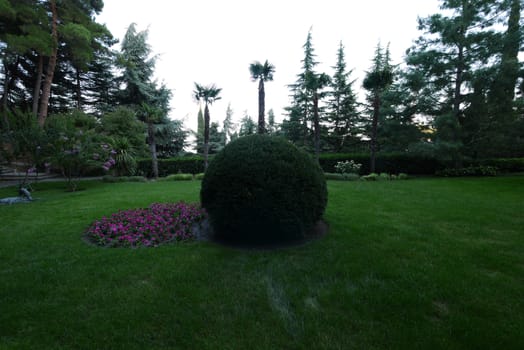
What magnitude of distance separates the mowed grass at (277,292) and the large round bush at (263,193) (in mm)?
333

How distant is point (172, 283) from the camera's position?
2221 mm

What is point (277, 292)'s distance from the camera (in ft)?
6.83

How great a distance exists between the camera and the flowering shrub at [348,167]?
12192mm

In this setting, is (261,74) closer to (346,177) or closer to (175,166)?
(346,177)

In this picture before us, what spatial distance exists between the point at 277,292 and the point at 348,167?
37.3 ft

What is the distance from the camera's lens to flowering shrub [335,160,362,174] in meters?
12.2

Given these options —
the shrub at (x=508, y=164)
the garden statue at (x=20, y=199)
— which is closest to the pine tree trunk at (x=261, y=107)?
the garden statue at (x=20, y=199)

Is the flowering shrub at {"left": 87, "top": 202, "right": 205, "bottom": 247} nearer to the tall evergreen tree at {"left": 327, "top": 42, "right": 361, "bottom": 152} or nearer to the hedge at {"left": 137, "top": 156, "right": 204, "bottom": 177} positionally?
the hedge at {"left": 137, "top": 156, "right": 204, "bottom": 177}

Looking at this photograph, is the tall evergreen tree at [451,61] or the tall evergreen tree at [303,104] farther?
the tall evergreen tree at [303,104]

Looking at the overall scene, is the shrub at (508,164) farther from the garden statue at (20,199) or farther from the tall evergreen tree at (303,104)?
the garden statue at (20,199)

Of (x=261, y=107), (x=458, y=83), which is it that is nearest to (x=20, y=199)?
(x=261, y=107)

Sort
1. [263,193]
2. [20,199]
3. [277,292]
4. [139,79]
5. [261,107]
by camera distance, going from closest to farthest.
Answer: [277,292] → [263,193] → [20,199] → [261,107] → [139,79]

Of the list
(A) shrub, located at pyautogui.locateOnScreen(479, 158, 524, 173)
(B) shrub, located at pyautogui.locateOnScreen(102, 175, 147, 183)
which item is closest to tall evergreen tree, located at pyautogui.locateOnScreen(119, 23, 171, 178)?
(B) shrub, located at pyautogui.locateOnScreen(102, 175, 147, 183)

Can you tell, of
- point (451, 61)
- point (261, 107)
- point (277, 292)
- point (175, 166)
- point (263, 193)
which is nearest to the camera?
point (277, 292)
